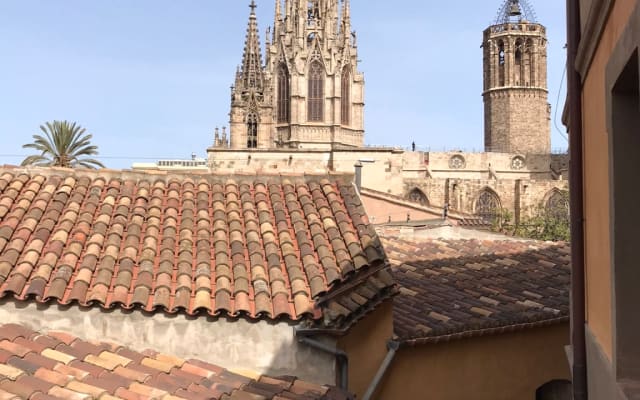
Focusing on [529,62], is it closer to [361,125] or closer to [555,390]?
[361,125]

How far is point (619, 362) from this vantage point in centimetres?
360

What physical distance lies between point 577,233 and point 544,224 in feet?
143

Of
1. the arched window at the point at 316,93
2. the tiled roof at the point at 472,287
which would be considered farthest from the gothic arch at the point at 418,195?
the tiled roof at the point at 472,287

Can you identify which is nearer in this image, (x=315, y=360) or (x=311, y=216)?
(x=315, y=360)

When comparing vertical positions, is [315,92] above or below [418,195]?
above

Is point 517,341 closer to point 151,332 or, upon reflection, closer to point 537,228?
point 151,332

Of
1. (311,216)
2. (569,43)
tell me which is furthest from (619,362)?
(311,216)

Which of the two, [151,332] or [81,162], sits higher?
[81,162]

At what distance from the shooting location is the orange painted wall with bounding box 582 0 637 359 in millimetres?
3963

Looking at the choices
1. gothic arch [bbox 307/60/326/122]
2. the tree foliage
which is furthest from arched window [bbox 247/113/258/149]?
the tree foliage

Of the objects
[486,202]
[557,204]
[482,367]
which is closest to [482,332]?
[482,367]

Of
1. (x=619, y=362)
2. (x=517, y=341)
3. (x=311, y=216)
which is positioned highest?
(x=311, y=216)

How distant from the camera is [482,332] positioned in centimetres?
902

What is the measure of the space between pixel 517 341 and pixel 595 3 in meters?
6.29
